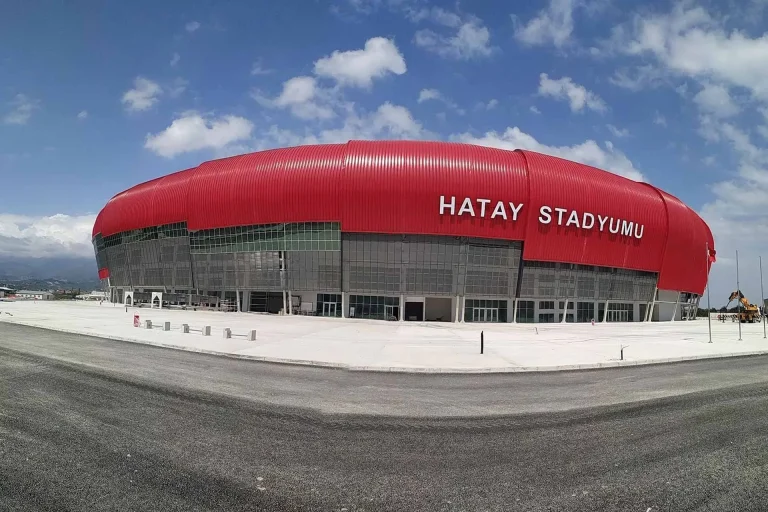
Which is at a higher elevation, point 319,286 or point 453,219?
point 453,219

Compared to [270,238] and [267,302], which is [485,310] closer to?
[270,238]

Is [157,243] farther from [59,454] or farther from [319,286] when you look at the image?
[59,454]

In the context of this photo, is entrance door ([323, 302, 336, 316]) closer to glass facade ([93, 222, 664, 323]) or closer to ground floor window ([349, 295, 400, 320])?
glass facade ([93, 222, 664, 323])

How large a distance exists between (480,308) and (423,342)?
108 ft

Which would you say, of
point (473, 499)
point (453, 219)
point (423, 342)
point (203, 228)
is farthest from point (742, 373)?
point (203, 228)

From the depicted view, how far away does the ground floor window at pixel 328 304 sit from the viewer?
196ft

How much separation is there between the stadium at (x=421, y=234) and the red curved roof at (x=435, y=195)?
0.17 metres

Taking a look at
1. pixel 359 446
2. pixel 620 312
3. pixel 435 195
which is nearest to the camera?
pixel 359 446

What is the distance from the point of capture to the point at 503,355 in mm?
21969

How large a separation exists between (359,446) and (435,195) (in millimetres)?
48129

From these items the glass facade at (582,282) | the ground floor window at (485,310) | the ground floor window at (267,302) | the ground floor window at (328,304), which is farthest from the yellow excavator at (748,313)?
the ground floor window at (267,302)

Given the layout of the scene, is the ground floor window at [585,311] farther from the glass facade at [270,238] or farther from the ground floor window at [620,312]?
the glass facade at [270,238]

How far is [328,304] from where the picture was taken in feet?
198

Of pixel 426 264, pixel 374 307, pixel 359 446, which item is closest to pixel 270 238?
pixel 374 307
